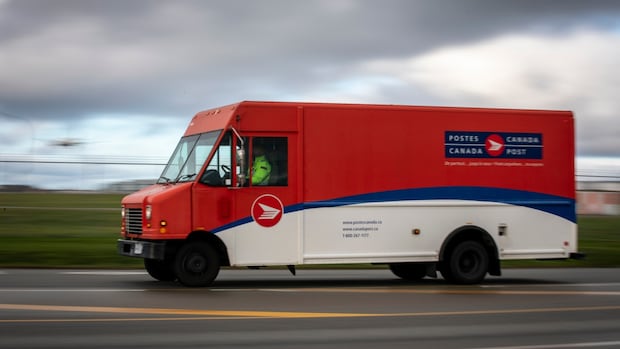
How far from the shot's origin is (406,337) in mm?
9789

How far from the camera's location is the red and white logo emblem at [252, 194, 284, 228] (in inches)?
587

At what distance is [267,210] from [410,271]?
3.77 meters

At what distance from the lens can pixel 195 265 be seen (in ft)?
48.0

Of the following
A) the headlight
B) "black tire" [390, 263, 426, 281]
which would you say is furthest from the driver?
"black tire" [390, 263, 426, 281]

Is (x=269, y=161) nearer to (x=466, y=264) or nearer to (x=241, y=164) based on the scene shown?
(x=241, y=164)

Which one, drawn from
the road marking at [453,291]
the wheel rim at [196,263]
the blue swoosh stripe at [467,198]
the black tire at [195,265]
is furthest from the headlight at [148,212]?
the road marking at [453,291]

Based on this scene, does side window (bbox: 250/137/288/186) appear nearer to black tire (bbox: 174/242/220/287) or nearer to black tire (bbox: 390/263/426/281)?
black tire (bbox: 174/242/220/287)

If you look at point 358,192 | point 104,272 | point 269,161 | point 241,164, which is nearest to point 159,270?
point 104,272

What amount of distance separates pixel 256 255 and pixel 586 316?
538cm

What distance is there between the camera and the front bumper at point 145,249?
14.3 m

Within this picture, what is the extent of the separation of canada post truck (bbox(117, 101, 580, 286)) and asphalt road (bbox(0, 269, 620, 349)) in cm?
58

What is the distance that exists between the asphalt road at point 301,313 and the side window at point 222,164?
175cm

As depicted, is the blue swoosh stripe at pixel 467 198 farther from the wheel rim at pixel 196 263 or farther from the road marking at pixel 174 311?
the road marking at pixel 174 311

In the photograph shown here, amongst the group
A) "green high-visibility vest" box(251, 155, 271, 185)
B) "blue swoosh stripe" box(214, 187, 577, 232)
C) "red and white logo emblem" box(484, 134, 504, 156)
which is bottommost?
"blue swoosh stripe" box(214, 187, 577, 232)
